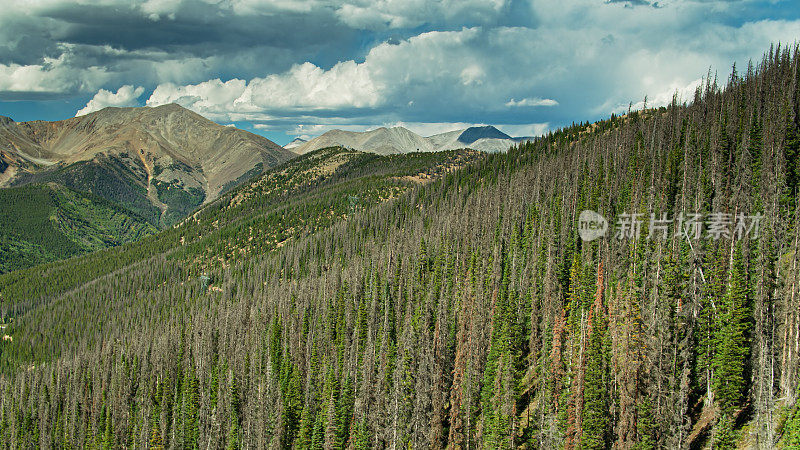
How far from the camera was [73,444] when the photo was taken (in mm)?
133750

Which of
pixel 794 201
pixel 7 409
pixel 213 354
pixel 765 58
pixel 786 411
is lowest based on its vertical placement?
pixel 7 409

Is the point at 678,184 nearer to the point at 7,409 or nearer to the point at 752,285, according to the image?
the point at 752,285

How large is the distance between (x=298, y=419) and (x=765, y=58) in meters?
134

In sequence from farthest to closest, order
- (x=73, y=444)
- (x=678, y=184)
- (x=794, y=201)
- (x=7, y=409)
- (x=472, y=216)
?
(x=7, y=409), (x=472, y=216), (x=73, y=444), (x=678, y=184), (x=794, y=201)

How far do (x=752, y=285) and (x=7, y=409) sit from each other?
205m

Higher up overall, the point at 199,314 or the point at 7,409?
the point at 199,314

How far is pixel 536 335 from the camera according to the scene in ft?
264

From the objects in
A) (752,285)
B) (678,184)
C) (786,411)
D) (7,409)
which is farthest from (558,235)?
(7,409)

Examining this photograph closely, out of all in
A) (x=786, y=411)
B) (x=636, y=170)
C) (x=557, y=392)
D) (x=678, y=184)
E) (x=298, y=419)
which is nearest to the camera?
(x=786, y=411)

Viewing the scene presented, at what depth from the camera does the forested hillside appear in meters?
54.8

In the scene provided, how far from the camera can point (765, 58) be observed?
11962 centimetres

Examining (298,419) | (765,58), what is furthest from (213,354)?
(765,58)

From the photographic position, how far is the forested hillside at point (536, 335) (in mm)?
54812

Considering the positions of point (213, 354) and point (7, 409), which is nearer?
point (213, 354)
